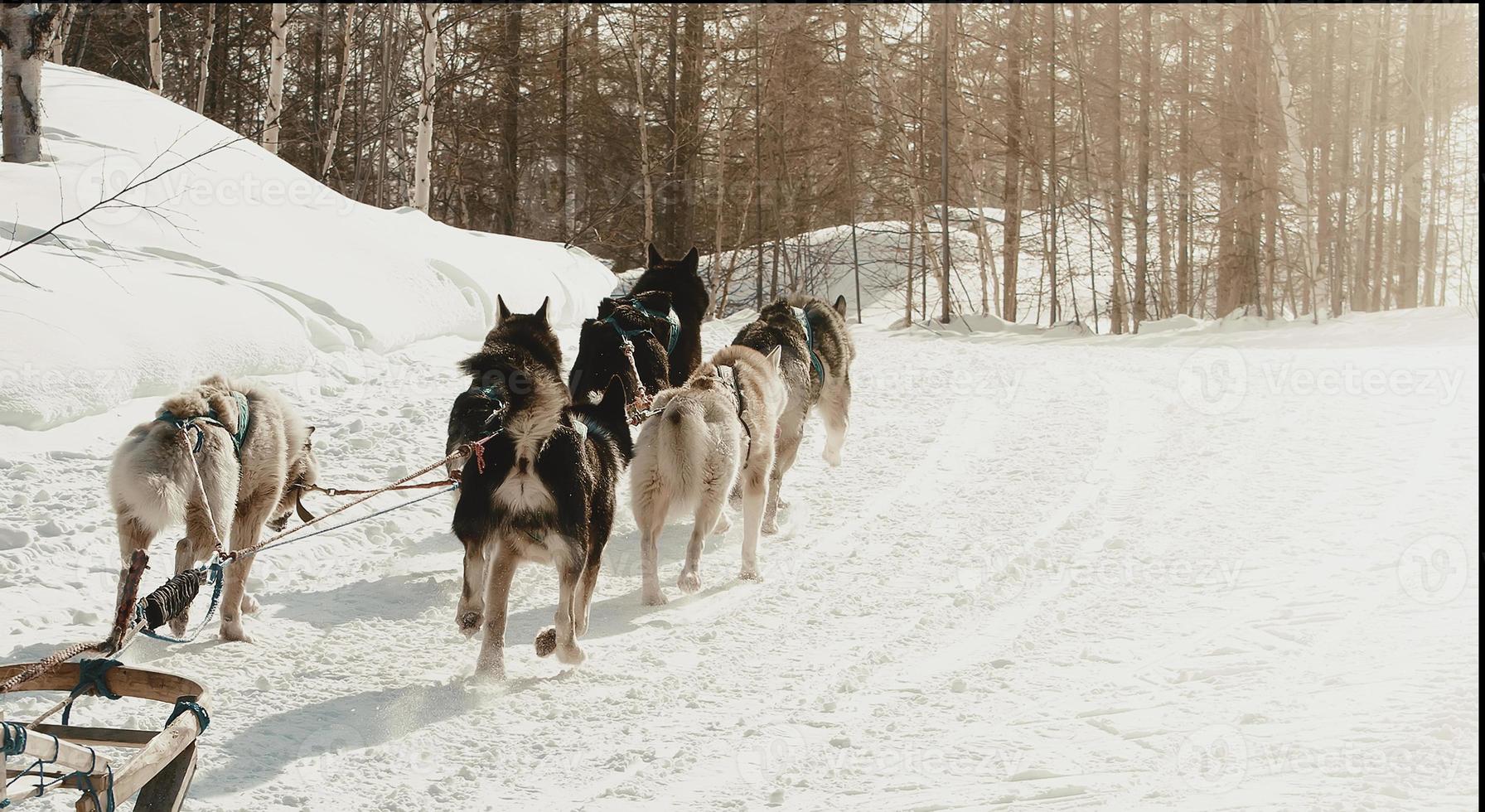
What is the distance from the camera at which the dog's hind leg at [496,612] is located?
4555mm

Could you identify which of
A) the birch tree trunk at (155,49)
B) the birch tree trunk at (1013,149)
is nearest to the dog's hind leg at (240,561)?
the birch tree trunk at (155,49)

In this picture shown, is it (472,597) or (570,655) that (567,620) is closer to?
(570,655)

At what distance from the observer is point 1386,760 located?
3490mm

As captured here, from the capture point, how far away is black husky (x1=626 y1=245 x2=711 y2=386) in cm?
799

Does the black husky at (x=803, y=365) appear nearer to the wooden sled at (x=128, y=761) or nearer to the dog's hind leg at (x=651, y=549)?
the dog's hind leg at (x=651, y=549)

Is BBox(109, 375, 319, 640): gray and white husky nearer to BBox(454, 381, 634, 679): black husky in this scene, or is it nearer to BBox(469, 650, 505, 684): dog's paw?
BBox(454, 381, 634, 679): black husky

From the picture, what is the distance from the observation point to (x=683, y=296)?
27.1ft

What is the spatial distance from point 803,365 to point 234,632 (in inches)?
162

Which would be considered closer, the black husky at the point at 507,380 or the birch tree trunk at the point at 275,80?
the black husky at the point at 507,380

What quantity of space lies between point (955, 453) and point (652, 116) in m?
19.3

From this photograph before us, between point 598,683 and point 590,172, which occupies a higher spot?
point 590,172

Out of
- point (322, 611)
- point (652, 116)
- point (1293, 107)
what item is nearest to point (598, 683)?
point (322, 611)

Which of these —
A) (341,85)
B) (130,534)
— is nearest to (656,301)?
(130,534)

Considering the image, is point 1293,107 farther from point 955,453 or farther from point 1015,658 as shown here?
point 1015,658
